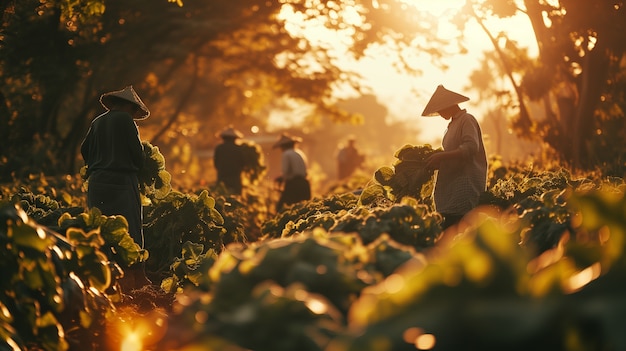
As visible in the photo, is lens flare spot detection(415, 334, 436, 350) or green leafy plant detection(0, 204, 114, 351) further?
green leafy plant detection(0, 204, 114, 351)

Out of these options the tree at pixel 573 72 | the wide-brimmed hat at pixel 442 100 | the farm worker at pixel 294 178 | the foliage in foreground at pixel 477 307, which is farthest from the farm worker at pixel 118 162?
the tree at pixel 573 72

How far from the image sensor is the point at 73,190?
Result: 14.9 meters

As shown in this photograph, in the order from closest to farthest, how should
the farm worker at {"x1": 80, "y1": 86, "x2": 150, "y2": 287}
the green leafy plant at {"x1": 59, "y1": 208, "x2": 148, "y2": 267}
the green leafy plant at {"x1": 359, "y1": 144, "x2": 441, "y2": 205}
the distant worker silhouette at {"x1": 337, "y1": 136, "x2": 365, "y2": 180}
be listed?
the green leafy plant at {"x1": 59, "y1": 208, "x2": 148, "y2": 267} < the green leafy plant at {"x1": 359, "y1": 144, "x2": 441, "y2": 205} < the farm worker at {"x1": 80, "y1": 86, "x2": 150, "y2": 287} < the distant worker silhouette at {"x1": 337, "y1": 136, "x2": 365, "y2": 180}

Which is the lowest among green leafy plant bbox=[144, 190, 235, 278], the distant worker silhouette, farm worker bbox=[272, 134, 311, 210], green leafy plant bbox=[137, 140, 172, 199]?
the distant worker silhouette

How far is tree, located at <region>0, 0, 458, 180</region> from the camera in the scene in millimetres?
19938

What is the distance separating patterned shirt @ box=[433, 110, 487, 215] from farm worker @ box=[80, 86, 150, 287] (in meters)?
2.75

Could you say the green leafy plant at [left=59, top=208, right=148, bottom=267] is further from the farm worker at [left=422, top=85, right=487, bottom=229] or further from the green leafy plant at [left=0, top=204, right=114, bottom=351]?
the farm worker at [left=422, top=85, right=487, bottom=229]

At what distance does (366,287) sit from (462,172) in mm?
4652

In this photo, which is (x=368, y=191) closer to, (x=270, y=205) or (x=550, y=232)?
(x=550, y=232)

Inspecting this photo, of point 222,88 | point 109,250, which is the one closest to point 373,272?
point 109,250

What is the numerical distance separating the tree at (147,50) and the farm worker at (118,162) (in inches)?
375

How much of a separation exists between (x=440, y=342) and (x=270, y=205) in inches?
639

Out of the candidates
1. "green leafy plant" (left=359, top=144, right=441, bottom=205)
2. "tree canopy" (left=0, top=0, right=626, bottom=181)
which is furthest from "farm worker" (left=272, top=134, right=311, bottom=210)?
"green leafy plant" (left=359, top=144, right=441, bottom=205)

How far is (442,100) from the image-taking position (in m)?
8.02
